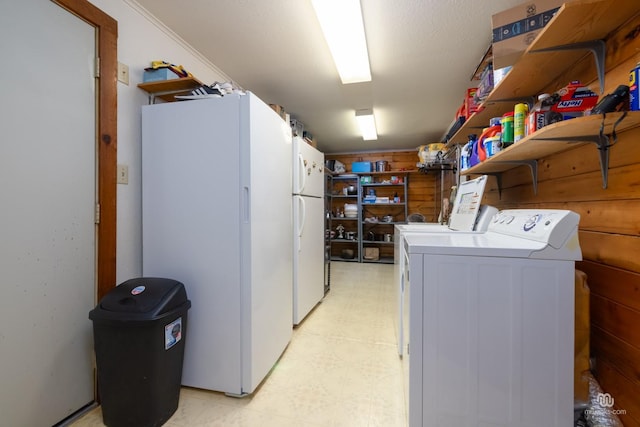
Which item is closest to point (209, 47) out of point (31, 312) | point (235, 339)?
point (31, 312)

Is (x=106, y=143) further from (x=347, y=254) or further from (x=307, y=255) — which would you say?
(x=347, y=254)

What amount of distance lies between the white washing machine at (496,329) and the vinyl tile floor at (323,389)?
51 cm

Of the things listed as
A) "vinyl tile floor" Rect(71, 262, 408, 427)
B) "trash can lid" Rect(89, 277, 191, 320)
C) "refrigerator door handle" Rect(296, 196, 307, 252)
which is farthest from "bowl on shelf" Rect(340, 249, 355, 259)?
"trash can lid" Rect(89, 277, 191, 320)

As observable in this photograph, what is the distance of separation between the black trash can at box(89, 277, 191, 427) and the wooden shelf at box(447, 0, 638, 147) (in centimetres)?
196

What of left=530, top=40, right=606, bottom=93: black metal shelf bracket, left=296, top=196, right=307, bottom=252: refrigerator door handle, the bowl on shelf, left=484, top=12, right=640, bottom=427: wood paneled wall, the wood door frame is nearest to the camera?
left=484, top=12, right=640, bottom=427: wood paneled wall

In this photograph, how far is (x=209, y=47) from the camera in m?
2.02

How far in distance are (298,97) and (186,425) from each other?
286 cm

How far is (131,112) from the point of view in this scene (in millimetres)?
1613

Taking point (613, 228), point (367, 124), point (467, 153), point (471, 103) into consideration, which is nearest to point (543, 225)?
point (613, 228)

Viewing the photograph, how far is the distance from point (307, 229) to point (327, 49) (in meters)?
1.54

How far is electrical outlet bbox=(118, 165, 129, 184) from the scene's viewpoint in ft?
5.06

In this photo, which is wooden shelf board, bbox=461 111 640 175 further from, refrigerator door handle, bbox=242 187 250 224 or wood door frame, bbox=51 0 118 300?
wood door frame, bbox=51 0 118 300

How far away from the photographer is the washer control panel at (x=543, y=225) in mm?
912

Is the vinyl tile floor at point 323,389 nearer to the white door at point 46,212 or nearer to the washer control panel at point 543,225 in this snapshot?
the white door at point 46,212
